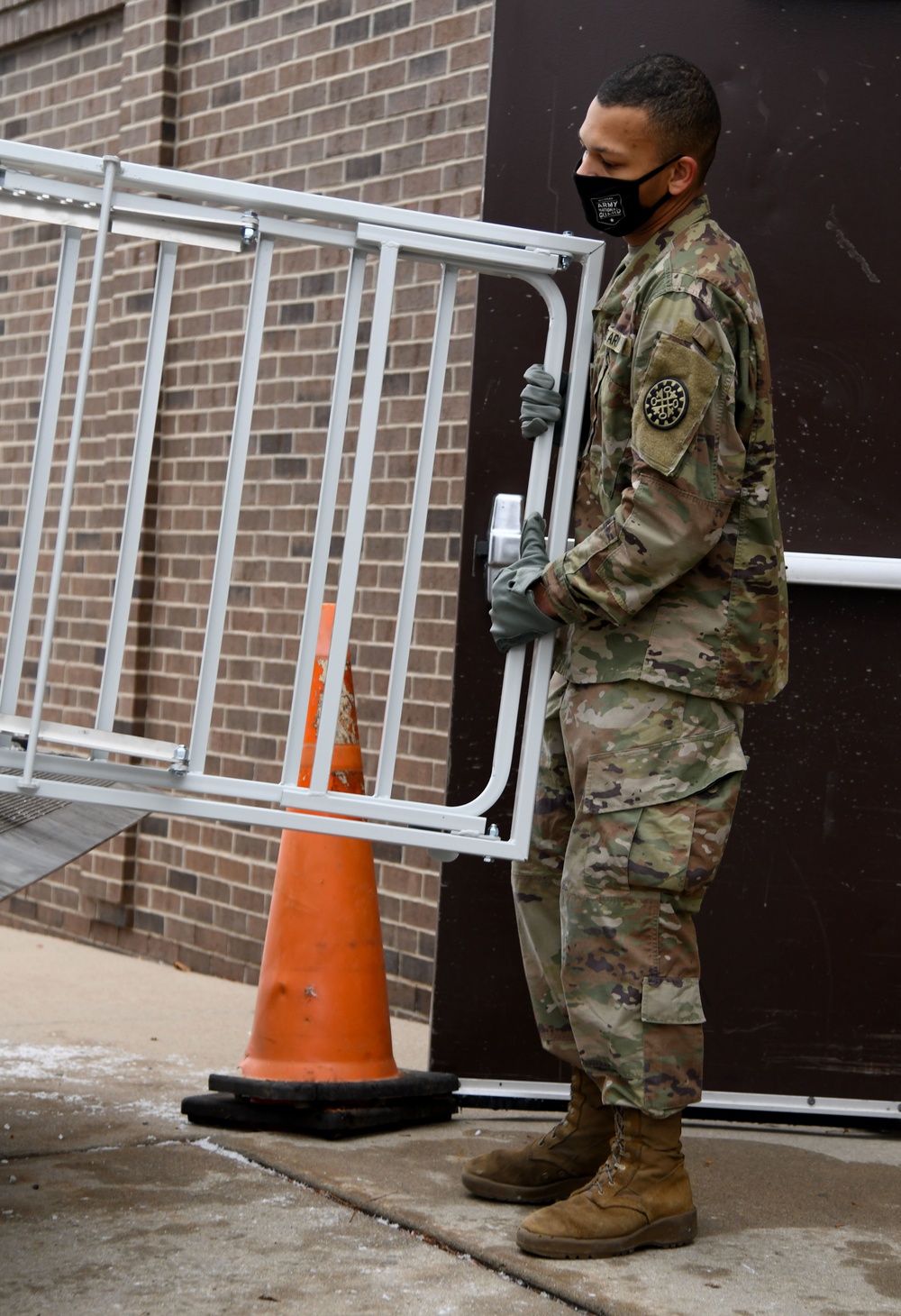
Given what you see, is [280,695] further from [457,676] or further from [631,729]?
[631,729]

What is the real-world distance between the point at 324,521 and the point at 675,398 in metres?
0.61

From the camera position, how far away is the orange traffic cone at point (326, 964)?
143 inches

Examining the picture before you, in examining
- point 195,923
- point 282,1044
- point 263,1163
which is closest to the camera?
point 263,1163

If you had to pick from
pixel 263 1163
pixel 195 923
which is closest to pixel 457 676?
pixel 263 1163

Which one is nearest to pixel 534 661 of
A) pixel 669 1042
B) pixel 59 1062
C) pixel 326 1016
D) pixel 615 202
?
pixel 669 1042

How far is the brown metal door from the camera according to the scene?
3646 mm

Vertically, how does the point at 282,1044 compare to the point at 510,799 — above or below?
below

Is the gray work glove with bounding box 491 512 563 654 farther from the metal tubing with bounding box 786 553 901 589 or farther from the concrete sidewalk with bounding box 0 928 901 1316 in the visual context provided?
the concrete sidewalk with bounding box 0 928 901 1316

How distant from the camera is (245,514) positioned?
5531 mm

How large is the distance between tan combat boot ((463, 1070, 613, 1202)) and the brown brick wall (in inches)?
65.0

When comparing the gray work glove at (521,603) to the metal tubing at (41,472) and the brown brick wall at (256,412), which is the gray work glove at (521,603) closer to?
the metal tubing at (41,472)

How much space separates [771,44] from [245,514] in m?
2.48

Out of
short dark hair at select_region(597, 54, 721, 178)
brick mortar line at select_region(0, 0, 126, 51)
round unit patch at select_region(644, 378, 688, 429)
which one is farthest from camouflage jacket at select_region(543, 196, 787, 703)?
brick mortar line at select_region(0, 0, 126, 51)

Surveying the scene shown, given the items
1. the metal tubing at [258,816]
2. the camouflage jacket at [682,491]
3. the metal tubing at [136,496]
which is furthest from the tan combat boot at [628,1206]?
the metal tubing at [136,496]
